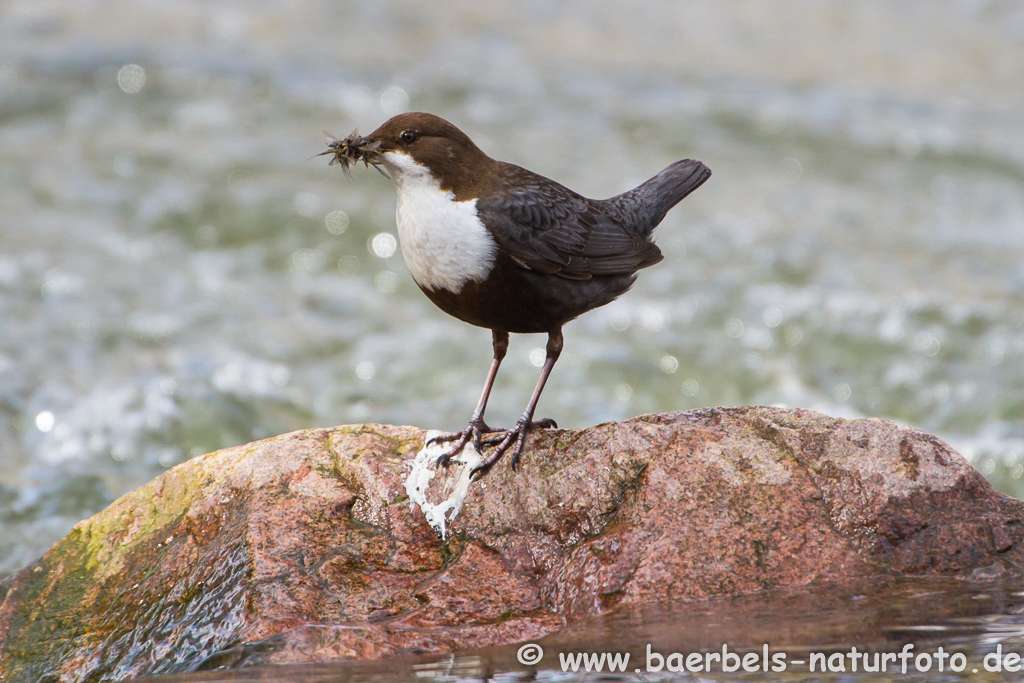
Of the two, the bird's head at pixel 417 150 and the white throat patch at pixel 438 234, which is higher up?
the bird's head at pixel 417 150

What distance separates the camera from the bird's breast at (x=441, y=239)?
3.37 m

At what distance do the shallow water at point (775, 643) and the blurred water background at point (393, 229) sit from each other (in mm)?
2758

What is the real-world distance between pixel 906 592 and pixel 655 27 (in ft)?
40.8

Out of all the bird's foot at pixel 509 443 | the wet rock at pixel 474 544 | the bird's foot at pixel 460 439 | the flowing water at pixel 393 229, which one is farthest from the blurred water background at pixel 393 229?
the bird's foot at pixel 509 443

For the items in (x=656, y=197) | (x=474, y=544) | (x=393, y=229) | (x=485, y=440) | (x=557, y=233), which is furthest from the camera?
(x=393, y=229)

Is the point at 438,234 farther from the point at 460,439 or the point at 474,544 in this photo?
the point at 474,544

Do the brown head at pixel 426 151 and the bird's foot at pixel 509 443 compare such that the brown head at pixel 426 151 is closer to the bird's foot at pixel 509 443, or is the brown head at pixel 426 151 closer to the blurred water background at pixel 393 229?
the bird's foot at pixel 509 443

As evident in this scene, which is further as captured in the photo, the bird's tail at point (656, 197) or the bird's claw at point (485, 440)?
the bird's tail at point (656, 197)

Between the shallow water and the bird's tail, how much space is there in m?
1.87

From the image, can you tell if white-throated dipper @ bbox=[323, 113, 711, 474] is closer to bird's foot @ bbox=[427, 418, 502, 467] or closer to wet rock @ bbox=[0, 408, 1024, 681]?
bird's foot @ bbox=[427, 418, 502, 467]

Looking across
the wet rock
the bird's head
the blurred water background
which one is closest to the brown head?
the bird's head

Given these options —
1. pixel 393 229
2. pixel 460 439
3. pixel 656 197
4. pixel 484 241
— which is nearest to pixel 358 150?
pixel 484 241

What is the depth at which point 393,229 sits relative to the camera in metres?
8.79

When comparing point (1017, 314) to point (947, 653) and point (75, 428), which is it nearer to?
point (947, 653)
